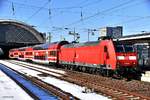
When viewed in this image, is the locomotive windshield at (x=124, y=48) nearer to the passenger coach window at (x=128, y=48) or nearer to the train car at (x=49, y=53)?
the passenger coach window at (x=128, y=48)

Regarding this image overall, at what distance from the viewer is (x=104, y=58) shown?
Answer: 103 feet

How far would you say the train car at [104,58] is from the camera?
2942 centimetres

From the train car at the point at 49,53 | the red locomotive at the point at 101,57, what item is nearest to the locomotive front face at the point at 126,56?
the red locomotive at the point at 101,57

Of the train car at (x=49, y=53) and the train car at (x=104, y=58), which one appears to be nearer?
the train car at (x=104, y=58)

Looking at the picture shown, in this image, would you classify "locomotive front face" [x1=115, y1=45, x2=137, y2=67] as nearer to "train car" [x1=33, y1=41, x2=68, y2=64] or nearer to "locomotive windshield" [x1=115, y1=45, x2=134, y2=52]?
"locomotive windshield" [x1=115, y1=45, x2=134, y2=52]

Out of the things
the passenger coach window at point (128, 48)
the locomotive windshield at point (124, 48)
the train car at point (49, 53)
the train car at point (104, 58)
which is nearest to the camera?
the train car at point (104, 58)

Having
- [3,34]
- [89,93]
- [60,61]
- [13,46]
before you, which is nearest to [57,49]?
[60,61]

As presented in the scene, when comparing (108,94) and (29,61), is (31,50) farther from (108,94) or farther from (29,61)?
(108,94)

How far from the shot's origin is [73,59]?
4309 cm

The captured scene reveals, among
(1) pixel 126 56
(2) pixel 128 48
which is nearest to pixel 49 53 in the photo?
(2) pixel 128 48

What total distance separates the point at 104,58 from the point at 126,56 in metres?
2.30

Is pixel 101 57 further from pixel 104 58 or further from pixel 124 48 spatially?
pixel 124 48

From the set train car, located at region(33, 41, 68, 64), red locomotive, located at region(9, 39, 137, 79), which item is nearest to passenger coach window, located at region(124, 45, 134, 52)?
red locomotive, located at region(9, 39, 137, 79)

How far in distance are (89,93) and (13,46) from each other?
115311 millimetres
